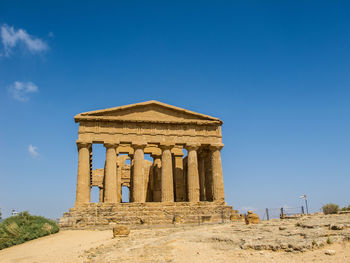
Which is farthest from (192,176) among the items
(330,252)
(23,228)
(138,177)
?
(330,252)

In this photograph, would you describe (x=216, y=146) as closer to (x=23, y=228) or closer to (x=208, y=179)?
(x=208, y=179)

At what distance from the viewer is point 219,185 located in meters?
28.6

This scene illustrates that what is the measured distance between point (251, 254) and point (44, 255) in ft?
31.7

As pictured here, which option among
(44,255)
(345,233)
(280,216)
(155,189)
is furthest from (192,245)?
(155,189)

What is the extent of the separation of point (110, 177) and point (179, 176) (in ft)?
28.4

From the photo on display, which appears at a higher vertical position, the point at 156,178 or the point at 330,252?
the point at 156,178

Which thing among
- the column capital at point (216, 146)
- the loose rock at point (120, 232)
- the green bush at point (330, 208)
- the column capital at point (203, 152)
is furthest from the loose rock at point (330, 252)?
the column capital at point (203, 152)

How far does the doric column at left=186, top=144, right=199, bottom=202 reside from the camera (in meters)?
28.1

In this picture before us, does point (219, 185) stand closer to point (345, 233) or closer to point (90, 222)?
point (90, 222)

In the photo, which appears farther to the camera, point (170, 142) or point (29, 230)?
point (170, 142)

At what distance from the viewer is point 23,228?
19375mm

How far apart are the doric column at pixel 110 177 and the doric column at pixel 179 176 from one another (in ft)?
25.1

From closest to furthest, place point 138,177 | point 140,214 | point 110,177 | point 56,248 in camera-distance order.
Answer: point 56,248 < point 140,214 < point 110,177 < point 138,177

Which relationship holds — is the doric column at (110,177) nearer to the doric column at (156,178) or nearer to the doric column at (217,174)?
the doric column at (156,178)
